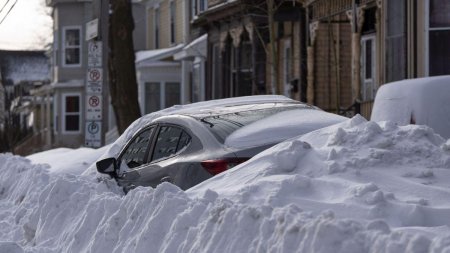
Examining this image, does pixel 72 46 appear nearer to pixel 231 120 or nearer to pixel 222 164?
pixel 231 120

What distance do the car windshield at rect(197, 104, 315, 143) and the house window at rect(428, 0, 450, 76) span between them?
7560 mm

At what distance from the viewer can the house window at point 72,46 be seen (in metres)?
45.8

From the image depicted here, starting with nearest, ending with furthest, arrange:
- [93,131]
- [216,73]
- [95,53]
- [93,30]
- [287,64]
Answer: [93,131]
[95,53]
[93,30]
[287,64]
[216,73]

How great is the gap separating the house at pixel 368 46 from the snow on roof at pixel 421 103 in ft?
24.3

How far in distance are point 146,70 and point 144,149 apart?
95.0 ft

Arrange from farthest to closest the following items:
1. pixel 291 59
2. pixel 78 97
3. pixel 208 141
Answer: pixel 78 97 → pixel 291 59 → pixel 208 141

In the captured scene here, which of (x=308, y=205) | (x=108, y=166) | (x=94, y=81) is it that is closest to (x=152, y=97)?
(x=94, y=81)

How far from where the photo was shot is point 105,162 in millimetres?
11289

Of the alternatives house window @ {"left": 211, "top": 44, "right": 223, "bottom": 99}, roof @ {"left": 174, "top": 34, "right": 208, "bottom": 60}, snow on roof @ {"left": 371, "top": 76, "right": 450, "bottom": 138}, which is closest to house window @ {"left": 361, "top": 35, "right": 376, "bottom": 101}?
house window @ {"left": 211, "top": 44, "right": 223, "bottom": 99}

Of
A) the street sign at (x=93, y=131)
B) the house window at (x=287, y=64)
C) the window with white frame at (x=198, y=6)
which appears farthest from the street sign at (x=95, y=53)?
the window with white frame at (x=198, y=6)

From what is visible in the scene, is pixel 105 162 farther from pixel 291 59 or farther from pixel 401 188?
pixel 291 59

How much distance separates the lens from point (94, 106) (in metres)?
17.3

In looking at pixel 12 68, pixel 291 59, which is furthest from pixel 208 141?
pixel 12 68

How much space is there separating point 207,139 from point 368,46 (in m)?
13.3
